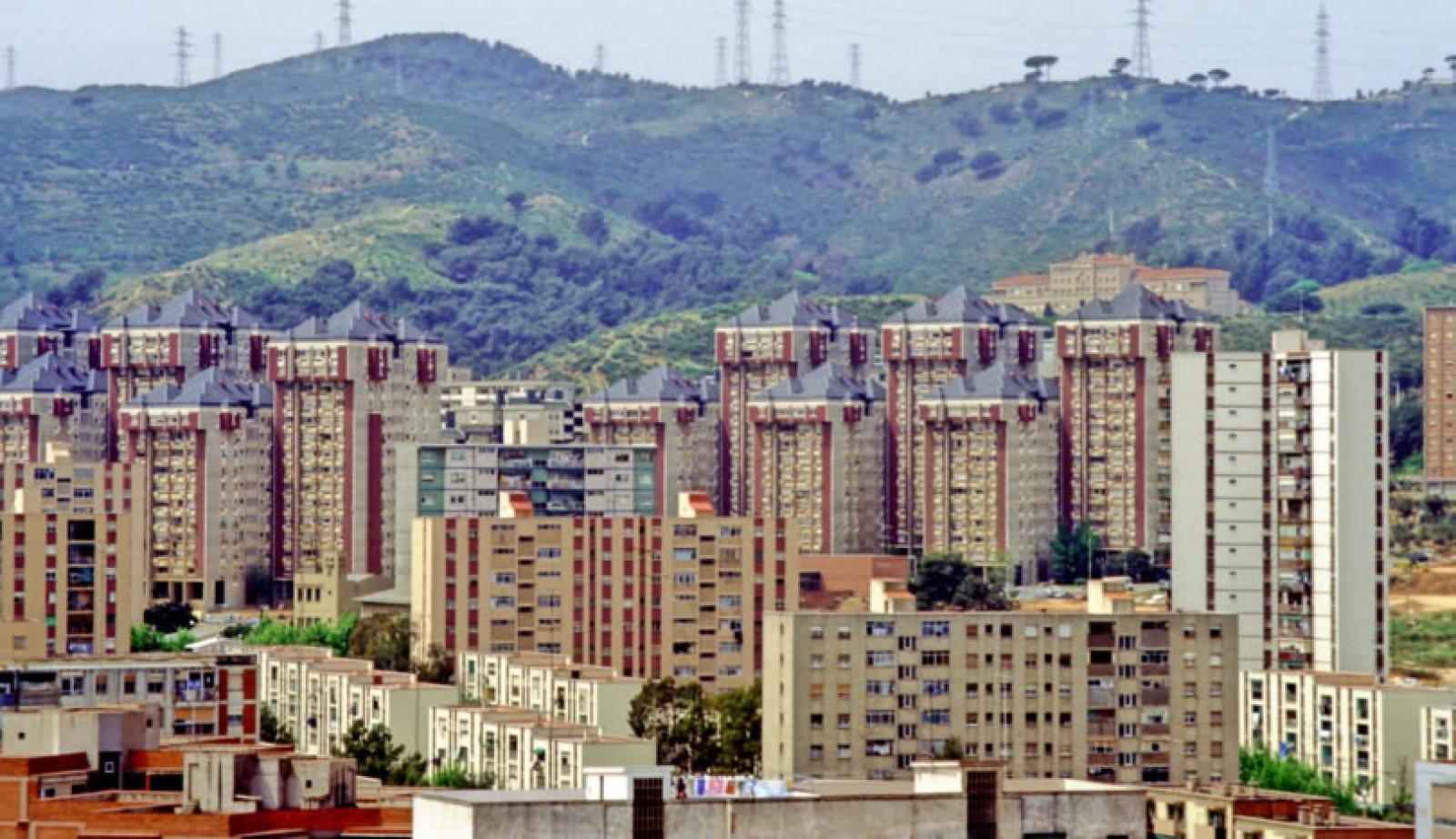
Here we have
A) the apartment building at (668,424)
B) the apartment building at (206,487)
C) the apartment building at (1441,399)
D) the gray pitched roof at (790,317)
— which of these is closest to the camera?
the apartment building at (206,487)

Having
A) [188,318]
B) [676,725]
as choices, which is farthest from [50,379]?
[676,725]

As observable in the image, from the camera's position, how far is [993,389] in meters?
171

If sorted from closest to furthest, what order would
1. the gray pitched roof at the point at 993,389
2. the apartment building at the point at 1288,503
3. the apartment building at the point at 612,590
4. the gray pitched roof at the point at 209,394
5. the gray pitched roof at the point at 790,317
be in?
1. the apartment building at the point at 1288,503
2. the apartment building at the point at 612,590
3. the gray pitched roof at the point at 209,394
4. the gray pitched roof at the point at 993,389
5. the gray pitched roof at the point at 790,317

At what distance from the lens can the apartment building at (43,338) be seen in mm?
192125

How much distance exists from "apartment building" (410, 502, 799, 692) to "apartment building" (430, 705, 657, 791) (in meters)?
22.1

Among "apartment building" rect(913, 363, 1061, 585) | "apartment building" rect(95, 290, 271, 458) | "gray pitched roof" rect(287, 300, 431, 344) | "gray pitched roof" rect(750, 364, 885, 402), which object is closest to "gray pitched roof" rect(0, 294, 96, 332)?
"apartment building" rect(95, 290, 271, 458)

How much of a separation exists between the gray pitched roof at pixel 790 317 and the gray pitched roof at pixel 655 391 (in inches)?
212

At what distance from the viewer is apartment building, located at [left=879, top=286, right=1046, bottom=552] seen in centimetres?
17538

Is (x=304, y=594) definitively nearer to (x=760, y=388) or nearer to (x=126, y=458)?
(x=126, y=458)

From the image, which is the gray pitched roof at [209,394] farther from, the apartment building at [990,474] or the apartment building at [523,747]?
the apartment building at [523,747]

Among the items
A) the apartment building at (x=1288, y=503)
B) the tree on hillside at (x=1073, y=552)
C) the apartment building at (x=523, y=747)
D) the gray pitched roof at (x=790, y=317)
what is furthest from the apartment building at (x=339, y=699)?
the gray pitched roof at (x=790, y=317)

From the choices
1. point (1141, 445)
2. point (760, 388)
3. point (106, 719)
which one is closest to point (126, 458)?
point (760, 388)

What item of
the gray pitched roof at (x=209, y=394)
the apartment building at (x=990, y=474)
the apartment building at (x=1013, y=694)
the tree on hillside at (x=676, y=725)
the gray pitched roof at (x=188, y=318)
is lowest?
the tree on hillside at (x=676, y=725)

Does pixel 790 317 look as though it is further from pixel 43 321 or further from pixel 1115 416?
pixel 43 321
